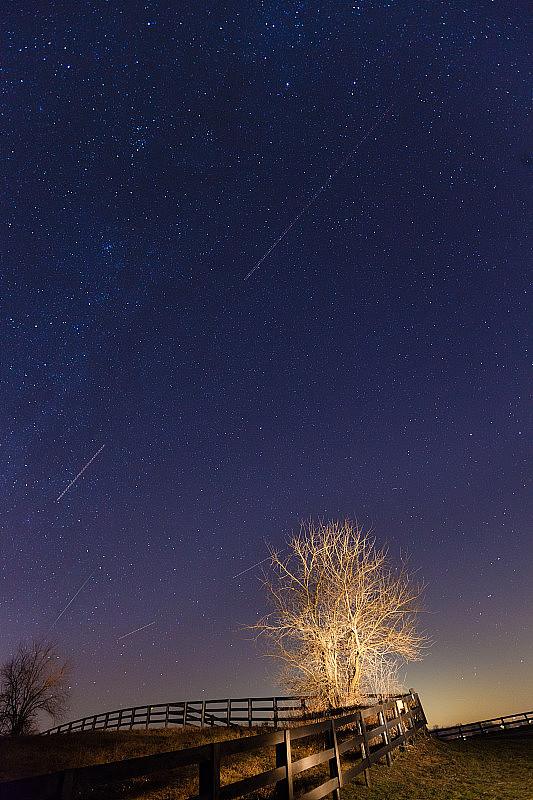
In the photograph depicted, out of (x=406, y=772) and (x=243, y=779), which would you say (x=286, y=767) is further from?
(x=406, y=772)

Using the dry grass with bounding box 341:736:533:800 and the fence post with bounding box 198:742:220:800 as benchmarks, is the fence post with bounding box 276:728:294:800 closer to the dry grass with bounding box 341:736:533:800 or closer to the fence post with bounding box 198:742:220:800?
the fence post with bounding box 198:742:220:800

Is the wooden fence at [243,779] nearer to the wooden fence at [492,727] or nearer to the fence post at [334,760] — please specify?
the fence post at [334,760]

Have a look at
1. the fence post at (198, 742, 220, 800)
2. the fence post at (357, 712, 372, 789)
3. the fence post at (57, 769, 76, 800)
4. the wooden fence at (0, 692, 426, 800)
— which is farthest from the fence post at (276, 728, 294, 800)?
the fence post at (57, 769, 76, 800)

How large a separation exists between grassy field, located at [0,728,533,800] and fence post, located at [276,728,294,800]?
1821 millimetres

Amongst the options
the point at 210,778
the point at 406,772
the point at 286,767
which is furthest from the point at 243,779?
the point at 406,772

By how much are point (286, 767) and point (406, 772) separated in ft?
16.4

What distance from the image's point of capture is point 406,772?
9.21 m

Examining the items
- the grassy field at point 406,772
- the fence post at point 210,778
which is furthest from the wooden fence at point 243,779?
the grassy field at point 406,772

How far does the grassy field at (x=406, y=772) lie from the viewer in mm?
7352

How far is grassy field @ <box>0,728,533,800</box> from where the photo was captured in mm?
7352

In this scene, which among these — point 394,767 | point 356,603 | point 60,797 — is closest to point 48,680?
point 356,603

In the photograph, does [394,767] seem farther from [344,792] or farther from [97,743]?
[97,743]

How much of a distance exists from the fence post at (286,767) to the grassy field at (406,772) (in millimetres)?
1821

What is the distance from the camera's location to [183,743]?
1544 centimetres
